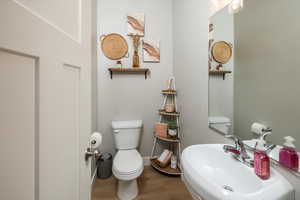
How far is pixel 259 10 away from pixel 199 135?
1.11 meters

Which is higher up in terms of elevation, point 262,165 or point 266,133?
point 266,133

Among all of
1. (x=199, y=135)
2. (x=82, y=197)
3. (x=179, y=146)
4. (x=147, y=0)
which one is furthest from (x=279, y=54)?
(x=147, y=0)

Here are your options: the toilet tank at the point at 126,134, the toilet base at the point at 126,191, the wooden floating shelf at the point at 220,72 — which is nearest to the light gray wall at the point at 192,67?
the wooden floating shelf at the point at 220,72

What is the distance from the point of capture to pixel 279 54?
0.74 meters

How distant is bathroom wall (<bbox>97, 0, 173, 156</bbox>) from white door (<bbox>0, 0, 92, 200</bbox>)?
53.2 inches

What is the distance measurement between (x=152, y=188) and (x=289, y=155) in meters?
1.41

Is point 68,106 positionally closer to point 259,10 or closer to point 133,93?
point 259,10

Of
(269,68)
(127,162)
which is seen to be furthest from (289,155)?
(127,162)

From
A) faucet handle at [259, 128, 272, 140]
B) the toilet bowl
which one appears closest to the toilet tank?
the toilet bowl

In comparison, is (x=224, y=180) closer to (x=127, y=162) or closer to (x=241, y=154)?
(x=241, y=154)

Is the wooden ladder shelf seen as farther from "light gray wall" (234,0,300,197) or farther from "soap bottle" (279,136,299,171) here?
"soap bottle" (279,136,299,171)

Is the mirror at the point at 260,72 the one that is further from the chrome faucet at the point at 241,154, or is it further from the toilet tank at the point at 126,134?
the toilet tank at the point at 126,134

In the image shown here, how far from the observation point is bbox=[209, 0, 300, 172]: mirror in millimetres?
691

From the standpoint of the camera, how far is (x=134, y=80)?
6.78 ft
